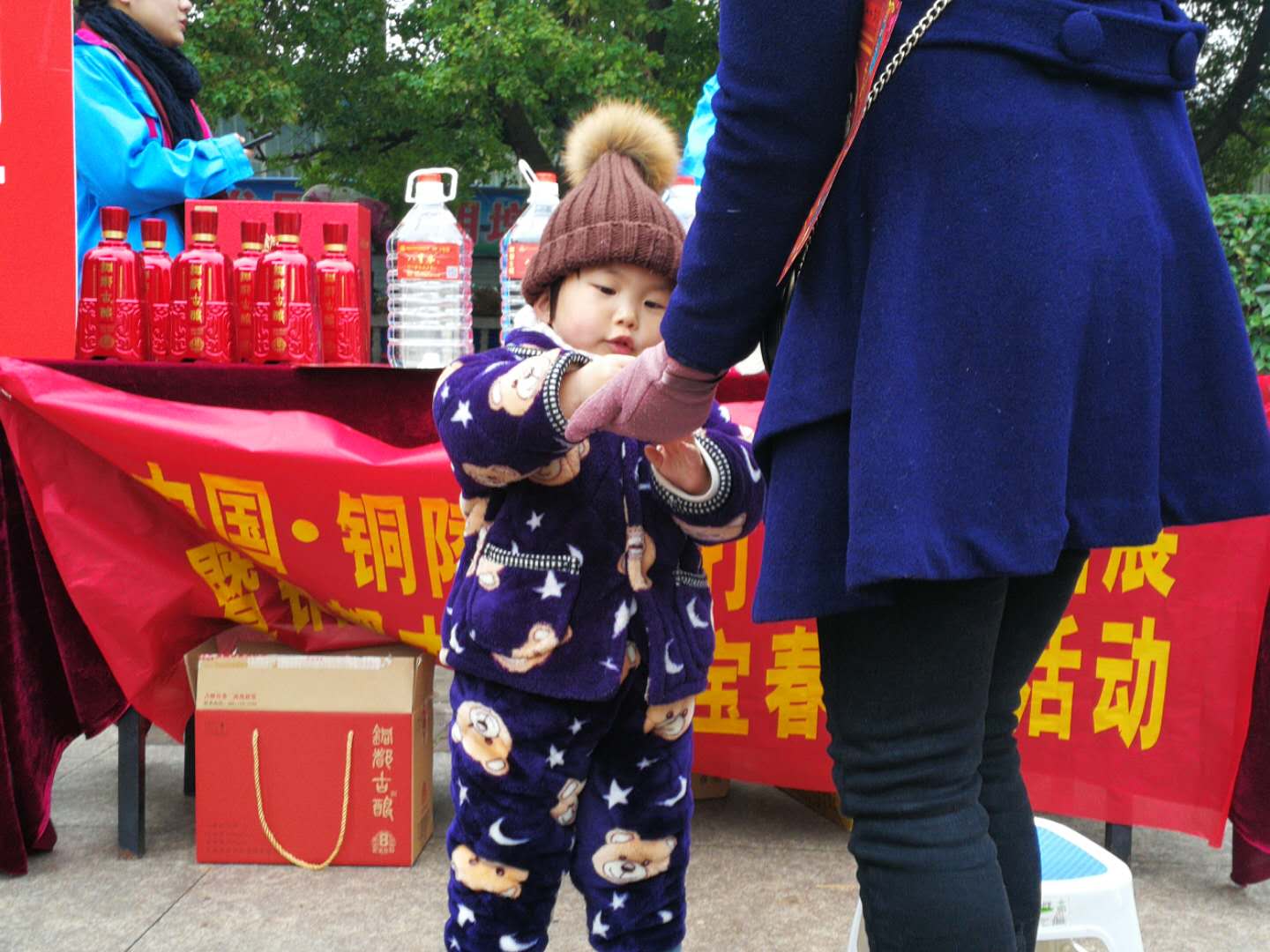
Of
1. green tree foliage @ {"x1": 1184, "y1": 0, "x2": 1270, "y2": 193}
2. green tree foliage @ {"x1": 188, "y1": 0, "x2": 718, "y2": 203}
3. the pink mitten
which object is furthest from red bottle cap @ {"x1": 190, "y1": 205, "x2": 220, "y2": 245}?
green tree foliage @ {"x1": 1184, "y1": 0, "x2": 1270, "y2": 193}

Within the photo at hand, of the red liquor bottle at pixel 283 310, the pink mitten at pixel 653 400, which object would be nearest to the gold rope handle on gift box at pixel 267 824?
the red liquor bottle at pixel 283 310

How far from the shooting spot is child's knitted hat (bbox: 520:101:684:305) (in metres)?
1.64

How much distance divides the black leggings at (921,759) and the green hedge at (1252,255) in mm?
5032

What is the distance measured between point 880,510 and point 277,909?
1.72 meters

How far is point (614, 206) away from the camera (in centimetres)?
165

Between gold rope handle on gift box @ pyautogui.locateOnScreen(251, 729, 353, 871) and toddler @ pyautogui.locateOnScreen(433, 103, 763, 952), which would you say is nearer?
toddler @ pyautogui.locateOnScreen(433, 103, 763, 952)

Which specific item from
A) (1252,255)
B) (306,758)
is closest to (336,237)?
(306,758)

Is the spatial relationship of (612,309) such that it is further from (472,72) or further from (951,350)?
(472,72)

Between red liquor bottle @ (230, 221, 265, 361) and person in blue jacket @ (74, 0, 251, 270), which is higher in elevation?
person in blue jacket @ (74, 0, 251, 270)

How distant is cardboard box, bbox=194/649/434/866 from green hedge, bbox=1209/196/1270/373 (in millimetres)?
4497

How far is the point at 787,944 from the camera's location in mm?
2211

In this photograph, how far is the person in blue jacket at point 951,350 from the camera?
102 centimetres

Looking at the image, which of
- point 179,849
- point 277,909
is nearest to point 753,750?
point 277,909

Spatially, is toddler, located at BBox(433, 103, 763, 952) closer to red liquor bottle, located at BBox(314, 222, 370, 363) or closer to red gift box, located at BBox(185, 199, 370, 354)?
red liquor bottle, located at BBox(314, 222, 370, 363)
